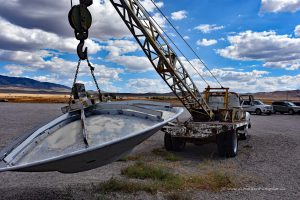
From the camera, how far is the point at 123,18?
498 inches

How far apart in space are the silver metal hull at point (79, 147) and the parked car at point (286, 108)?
1481 inches

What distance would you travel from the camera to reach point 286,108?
42.0 meters

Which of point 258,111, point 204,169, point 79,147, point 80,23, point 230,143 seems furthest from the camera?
point 258,111

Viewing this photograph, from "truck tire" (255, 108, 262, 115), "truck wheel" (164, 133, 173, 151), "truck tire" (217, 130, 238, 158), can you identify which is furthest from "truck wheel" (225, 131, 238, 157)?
"truck tire" (255, 108, 262, 115)

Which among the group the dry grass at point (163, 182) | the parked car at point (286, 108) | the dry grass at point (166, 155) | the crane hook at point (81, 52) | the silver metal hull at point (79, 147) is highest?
the crane hook at point (81, 52)

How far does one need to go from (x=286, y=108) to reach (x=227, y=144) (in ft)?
107

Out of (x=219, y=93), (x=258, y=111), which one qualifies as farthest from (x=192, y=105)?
(x=258, y=111)

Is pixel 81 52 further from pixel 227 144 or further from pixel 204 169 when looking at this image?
pixel 227 144

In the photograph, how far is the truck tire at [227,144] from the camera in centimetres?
1209

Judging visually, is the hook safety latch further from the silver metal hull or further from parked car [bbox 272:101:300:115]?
parked car [bbox 272:101:300:115]

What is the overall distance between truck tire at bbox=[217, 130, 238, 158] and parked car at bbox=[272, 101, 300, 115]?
32.2m

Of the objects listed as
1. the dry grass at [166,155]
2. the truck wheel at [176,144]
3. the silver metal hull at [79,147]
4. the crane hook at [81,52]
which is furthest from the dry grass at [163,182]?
the truck wheel at [176,144]

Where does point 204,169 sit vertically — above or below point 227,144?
below

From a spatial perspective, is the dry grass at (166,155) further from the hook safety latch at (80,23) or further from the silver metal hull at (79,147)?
the hook safety latch at (80,23)
